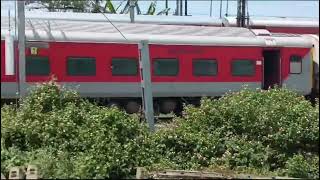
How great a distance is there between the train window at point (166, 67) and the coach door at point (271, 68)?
3.85 metres

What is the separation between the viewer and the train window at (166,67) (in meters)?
19.7

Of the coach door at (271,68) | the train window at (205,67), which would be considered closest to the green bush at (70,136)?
the train window at (205,67)

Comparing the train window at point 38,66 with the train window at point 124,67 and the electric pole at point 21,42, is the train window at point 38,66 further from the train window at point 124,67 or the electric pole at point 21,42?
the electric pole at point 21,42

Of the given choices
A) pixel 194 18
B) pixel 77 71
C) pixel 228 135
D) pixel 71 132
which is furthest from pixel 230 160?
pixel 194 18

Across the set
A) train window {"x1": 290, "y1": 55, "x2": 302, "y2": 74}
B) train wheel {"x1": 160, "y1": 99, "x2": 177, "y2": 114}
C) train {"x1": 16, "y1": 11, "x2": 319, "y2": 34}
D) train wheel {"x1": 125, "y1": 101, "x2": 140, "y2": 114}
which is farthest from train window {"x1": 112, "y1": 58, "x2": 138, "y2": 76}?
train window {"x1": 290, "y1": 55, "x2": 302, "y2": 74}

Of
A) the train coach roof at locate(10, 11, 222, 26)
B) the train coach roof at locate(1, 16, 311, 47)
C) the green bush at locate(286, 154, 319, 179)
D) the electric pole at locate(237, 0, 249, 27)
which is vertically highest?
A: the electric pole at locate(237, 0, 249, 27)

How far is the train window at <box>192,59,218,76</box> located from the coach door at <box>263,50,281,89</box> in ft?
7.78

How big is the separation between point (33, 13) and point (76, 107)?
12.7 meters

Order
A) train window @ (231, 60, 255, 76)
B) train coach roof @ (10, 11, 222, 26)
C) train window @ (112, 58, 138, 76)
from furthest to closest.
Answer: train coach roof @ (10, 11, 222, 26)
train window @ (231, 60, 255, 76)
train window @ (112, 58, 138, 76)

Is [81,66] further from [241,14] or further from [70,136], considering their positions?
[241,14]

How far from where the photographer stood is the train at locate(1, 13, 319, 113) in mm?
18359

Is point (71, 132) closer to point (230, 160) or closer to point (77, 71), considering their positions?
point (230, 160)

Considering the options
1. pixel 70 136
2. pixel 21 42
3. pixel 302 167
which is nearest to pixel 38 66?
pixel 21 42

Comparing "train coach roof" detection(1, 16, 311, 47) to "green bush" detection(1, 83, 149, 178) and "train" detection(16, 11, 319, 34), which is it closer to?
"train" detection(16, 11, 319, 34)
